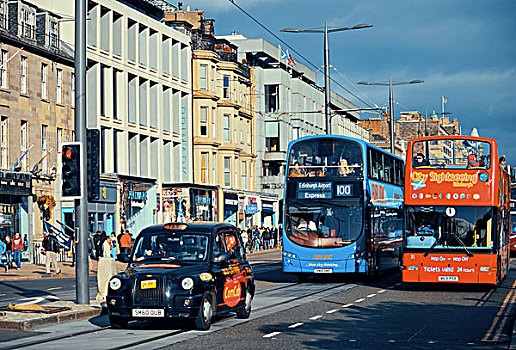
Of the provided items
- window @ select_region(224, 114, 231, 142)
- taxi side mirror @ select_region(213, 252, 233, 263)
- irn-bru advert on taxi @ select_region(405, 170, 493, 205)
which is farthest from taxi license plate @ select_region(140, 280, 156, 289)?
window @ select_region(224, 114, 231, 142)

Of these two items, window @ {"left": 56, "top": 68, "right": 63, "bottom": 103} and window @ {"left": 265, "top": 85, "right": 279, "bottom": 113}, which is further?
window @ {"left": 265, "top": 85, "right": 279, "bottom": 113}

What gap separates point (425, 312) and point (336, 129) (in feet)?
236

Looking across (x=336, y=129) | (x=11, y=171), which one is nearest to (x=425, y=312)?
(x=11, y=171)

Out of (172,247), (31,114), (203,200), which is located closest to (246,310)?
(172,247)

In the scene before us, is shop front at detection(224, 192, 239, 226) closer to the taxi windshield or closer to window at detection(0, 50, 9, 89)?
window at detection(0, 50, 9, 89)

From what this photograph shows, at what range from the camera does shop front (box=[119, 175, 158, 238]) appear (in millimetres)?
50812

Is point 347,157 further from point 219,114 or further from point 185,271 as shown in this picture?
point 219,114

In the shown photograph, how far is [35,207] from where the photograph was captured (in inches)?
1657

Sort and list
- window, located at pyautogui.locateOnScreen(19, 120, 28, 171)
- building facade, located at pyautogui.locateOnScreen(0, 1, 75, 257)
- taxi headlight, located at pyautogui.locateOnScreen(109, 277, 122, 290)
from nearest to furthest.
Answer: taxi headlight, located at pyautogui.locateOnScreen(109, 277, 122, 290) → building facade, located at pyautogui.locateOnScreen(0, 1, 75, 257) → window, located at pyautogui.locateOnScreen(19, 120, 28, 171)

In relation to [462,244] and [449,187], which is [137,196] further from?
[462,244]

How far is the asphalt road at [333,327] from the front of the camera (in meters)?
Answer: 13.3

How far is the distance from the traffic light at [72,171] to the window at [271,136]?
190 feet

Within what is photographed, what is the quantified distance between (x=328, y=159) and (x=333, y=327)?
12.2 meters

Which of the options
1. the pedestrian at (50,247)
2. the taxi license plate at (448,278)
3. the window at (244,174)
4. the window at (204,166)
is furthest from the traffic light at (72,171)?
the window at (244,174)
